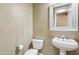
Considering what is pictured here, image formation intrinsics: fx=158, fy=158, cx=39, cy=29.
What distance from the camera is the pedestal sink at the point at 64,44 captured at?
1934mm

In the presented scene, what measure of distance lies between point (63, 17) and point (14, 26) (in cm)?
64

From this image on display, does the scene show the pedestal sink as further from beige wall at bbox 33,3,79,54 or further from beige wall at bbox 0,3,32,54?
beige wall at bbox 0,3,32,54

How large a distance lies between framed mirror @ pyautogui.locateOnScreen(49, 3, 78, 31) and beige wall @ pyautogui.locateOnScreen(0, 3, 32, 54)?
30cm

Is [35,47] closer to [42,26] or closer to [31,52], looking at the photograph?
[31,52]

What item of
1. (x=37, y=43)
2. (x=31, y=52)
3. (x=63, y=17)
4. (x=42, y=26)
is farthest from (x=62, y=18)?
(x=31, y=52)

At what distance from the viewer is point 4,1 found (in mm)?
2043

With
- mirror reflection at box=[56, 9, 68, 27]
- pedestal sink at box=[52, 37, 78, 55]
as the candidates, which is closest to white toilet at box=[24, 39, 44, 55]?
pedestal sink at box=[52, 37, 78, 55]

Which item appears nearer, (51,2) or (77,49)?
(77,49)

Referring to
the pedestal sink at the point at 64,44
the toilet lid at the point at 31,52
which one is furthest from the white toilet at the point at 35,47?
the pedestal sink at the point at 64,44

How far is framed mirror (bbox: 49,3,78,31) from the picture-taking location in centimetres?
194
